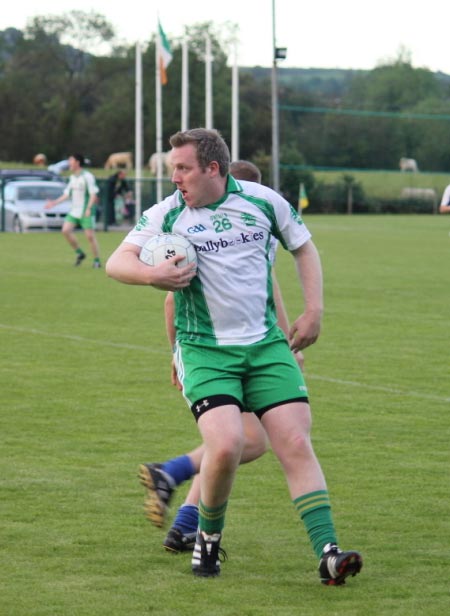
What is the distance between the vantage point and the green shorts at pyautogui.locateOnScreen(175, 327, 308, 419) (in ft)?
18.2

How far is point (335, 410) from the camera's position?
10.1 m

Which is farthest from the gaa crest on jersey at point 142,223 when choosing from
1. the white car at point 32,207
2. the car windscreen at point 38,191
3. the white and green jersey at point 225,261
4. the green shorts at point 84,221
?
the car windscreen at point 38,191

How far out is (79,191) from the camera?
84.1 feet

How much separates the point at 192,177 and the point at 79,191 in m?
20.3

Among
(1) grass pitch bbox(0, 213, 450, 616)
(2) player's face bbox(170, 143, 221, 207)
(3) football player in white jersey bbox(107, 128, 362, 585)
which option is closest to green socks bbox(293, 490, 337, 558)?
(3) football player in white jersey bbox(107, 128, 362, 585)

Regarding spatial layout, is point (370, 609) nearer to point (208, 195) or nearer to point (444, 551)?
point (444, 551)

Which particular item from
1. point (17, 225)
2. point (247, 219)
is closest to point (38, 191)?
point (17, 225)

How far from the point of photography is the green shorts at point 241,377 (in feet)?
18.2

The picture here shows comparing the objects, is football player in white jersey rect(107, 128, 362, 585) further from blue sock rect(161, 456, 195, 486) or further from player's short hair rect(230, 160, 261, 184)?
player's short hair rect(230, 160, 261, 184)

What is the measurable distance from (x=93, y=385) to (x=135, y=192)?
115 ft

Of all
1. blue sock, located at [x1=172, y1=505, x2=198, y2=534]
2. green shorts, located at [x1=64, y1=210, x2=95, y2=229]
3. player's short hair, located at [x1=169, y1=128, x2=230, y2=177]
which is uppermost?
player's short hair, located at [x1=169, y1=128, x2=230, y2=177]

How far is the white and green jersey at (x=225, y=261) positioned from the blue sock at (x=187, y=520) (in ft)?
2.96

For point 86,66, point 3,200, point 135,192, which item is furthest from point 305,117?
point 86,66

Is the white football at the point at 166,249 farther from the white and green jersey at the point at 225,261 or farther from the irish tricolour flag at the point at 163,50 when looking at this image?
the irish tricolour flag at the point at 163,50
